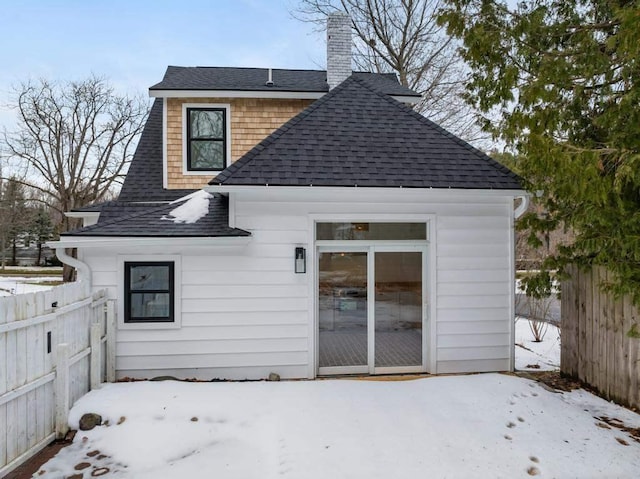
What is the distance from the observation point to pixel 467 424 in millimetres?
4473

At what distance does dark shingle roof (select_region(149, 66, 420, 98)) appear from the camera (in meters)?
8.41

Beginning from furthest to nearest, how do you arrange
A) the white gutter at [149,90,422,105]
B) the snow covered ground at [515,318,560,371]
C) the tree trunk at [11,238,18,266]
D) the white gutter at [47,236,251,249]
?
the tree trunk at [11,238,18,266] → the white gutter at [149,90,422,105] → the snow covered ground at [515,318,560,371] → the white gutter at [47,236,251,249]

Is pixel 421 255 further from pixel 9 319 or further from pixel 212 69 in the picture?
pixel 212 69

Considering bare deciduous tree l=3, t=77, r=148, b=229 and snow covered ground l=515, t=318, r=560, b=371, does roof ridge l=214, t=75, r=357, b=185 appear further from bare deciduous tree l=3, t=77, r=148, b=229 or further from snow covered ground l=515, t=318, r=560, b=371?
A: bare deciduous tree l=3, t=77, r=148, b=229

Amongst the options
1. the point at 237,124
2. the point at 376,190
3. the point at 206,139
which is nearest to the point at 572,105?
the point at 376,190

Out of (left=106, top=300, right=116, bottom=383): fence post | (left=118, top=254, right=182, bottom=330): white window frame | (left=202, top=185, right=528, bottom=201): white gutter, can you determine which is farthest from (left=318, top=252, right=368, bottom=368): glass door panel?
(left=106, top=300, right=116, bottom=383): fence post

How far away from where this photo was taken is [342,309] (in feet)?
21.1

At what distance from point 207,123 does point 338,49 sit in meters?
3.41

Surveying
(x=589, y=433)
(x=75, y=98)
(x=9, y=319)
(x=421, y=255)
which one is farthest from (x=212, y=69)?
(x=75, y=98)

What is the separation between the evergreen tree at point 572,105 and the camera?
13.6 ft

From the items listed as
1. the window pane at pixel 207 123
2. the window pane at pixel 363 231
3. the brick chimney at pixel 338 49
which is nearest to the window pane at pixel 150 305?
the window pane at pixel 363 231

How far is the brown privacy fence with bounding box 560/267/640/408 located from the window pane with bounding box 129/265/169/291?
5907 millimetres

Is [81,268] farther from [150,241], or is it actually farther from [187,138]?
[187,138]

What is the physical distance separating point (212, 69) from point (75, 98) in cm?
1704
